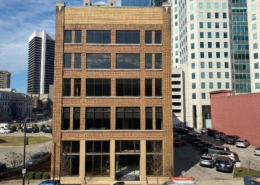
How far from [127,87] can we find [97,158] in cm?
939

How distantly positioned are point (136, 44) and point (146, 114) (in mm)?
8912

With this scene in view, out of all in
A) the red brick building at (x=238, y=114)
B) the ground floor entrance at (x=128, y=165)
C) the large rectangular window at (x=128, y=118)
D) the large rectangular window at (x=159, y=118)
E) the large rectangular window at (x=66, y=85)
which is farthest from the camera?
the red brick building at (x=238, y=114)

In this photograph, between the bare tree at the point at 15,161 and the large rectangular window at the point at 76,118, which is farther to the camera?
the bare tree at the point at 15,161

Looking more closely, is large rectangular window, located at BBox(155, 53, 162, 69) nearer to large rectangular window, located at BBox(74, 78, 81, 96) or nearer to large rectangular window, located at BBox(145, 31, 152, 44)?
large rectangular window, located at BBox(145, 31, 152, 44)

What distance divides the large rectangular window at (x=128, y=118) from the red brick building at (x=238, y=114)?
102ft

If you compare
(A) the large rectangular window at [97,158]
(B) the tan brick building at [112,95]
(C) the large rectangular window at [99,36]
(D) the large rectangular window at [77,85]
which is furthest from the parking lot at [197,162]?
(C) the large rectangular window at [99,36]

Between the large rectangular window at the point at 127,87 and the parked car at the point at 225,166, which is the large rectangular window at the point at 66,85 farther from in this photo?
the parked car at the point at 225,166

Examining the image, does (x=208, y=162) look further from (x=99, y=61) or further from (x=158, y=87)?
(x=99, y=61)

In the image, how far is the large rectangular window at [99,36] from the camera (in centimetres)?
2975

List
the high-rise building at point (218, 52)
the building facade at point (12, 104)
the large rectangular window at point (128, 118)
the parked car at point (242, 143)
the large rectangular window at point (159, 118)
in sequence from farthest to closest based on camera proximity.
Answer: the building facade at point (12, 104)
the high-rise building at point (218, 52)
the parked car at point (242, 143)
the large rectangular window at point (159, 118)
the large rectangular window at point (128, 118)

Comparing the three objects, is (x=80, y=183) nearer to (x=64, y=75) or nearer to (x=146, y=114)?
(x=146, y=114)

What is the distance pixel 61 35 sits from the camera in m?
29.3

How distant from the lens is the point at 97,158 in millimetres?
28375

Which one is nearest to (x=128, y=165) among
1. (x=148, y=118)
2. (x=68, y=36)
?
(x=148, y=118)
